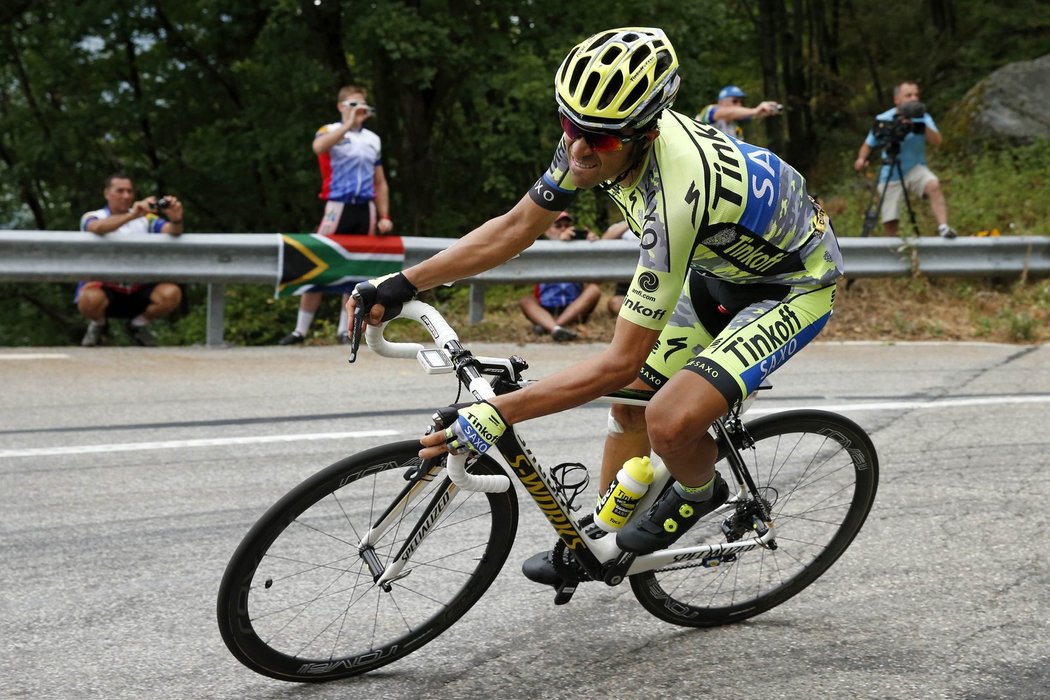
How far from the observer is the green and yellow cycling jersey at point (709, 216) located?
132 inches

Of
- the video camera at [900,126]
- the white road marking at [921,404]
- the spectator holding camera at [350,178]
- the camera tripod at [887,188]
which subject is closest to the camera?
the white road marking at [921,404]

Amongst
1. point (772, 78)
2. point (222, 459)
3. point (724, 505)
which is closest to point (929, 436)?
point (724, 505)

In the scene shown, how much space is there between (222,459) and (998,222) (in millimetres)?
10152

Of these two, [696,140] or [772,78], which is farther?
[772,78]

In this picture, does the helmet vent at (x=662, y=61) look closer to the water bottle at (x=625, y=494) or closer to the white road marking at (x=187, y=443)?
the water bottle at (x=625, y=494)

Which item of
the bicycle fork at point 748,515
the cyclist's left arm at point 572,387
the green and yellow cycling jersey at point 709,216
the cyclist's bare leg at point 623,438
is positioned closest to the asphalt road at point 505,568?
the bicycle fork at point 748,515

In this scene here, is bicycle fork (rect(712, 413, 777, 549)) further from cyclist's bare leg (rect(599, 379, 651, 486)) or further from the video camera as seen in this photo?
the video camera

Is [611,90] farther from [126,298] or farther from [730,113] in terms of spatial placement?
[730,113]

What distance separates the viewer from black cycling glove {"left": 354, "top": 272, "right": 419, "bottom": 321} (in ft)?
11.3

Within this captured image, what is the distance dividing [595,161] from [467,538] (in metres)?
1.31

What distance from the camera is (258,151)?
19.1m

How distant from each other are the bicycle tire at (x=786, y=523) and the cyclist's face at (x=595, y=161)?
112cm

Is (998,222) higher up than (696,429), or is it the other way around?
(696,429)

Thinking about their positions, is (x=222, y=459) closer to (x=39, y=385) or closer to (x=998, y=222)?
(x=39, y=385)
